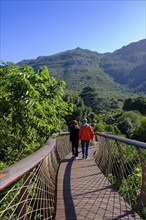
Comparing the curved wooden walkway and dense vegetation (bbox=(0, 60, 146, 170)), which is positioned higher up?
dense vegetation (bbox=(0, 60, 146, 170))

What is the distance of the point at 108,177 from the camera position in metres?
7.10

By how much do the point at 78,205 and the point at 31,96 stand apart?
1818 millimetres

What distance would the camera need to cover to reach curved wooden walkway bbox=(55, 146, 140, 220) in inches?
169

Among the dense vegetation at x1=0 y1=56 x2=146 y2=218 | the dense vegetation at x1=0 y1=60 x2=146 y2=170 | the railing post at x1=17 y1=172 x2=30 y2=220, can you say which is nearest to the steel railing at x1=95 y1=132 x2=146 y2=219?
the dense vegetation at x1=0 y1=56 x2=146 y2=218

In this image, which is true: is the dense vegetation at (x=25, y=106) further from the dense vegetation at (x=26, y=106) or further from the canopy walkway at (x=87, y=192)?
the canopy walkway at (x=87, y=192)

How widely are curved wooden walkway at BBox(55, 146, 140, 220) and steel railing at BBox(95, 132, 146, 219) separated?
0.51ft

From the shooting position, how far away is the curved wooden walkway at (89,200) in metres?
4.29

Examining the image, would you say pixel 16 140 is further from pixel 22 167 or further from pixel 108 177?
pixel 22 167

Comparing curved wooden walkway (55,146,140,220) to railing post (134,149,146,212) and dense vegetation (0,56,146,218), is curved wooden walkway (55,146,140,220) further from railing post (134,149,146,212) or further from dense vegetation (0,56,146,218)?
dense vegetation (0,56,146,218)

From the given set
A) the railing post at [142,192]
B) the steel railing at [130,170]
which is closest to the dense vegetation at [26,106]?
the steel railing at [130,170]

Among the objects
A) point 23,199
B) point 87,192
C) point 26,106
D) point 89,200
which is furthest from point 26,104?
point 23,199

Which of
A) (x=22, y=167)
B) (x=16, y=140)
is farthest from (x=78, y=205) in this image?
(x=22, y=167)

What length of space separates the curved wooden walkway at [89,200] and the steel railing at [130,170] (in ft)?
0.51

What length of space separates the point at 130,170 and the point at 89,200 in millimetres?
830
